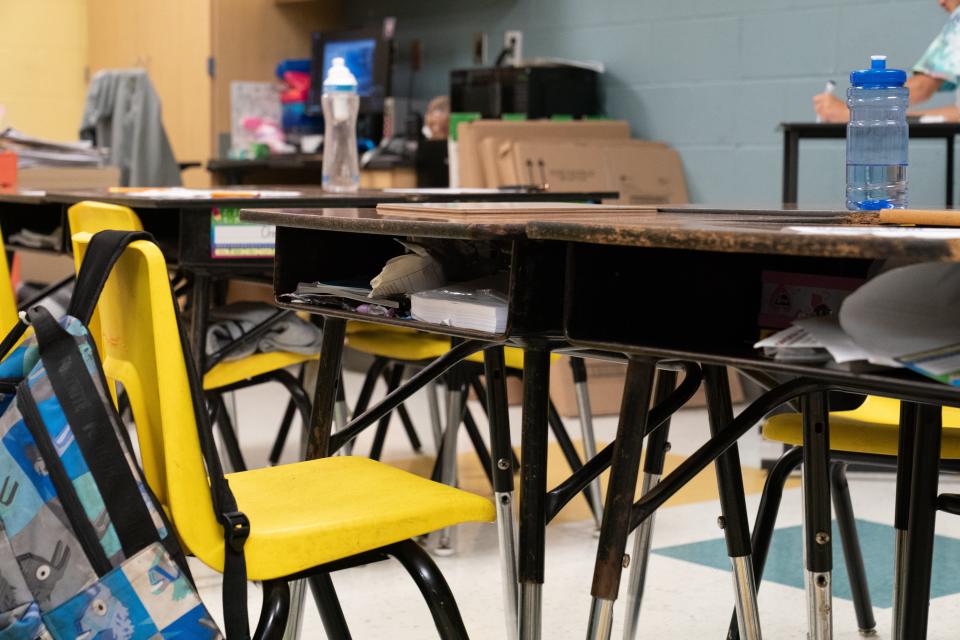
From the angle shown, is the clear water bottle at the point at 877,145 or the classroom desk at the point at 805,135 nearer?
the clear water bottle at the point at 877,145

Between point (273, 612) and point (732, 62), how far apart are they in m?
3.63

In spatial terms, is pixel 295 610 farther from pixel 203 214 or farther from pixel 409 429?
pixel 409 429

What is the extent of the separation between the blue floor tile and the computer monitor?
2973 millimetres

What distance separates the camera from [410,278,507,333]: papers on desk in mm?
1463

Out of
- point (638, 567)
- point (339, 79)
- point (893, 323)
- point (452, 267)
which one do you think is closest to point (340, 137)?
point (339, 79)

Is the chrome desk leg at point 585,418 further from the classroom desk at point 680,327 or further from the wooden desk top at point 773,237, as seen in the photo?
the wooden desk top at point 773,237

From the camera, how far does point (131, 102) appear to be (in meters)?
5.73

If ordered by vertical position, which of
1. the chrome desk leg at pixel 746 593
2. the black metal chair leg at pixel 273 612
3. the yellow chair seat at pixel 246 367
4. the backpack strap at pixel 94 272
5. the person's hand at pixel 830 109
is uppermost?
the person's hand at pixel 830 109

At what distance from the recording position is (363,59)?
212 inches

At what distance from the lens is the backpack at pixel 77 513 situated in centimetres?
122

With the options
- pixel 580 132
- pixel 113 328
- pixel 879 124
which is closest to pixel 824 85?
pixel 580 132

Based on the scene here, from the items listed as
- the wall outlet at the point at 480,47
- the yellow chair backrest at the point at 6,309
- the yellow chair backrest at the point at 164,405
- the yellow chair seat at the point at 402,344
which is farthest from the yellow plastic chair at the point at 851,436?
the wall outlet at the point at 480,47

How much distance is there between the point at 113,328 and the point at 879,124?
114 cm

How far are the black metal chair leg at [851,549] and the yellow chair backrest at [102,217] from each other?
130cm
